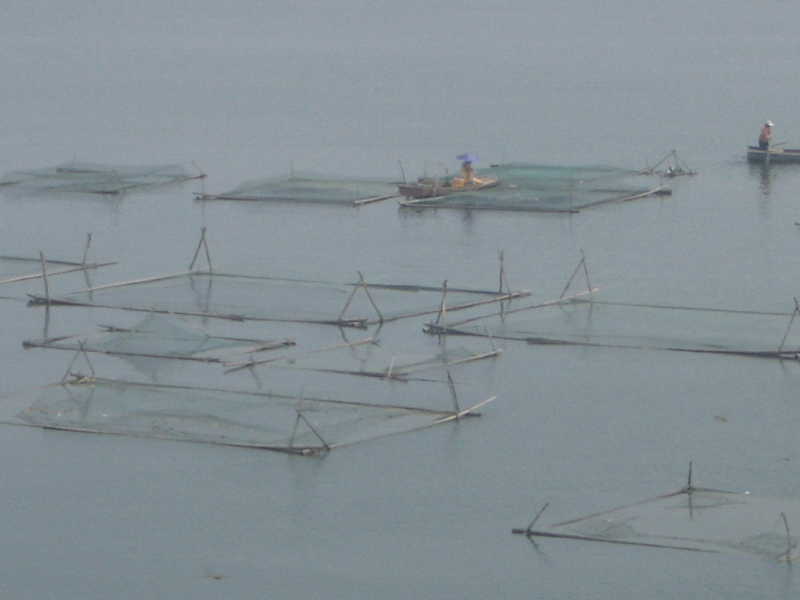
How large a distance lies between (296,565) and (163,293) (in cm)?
1089

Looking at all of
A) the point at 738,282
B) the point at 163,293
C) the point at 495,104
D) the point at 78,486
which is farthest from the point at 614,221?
the point at 495,104

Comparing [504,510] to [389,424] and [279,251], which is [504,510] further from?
[279,251]

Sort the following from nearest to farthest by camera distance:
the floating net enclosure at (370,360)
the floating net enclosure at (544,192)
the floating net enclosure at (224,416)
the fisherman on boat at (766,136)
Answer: the floating net enclosure at (224,416) → the floating net enclosure at (370,360) → the floating net enclosure at (544,192) → the fisherman on boat at (766,136)

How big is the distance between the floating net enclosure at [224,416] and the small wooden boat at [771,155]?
28.3 meters

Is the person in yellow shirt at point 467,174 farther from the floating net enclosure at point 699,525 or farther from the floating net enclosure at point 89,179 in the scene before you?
the floating net enclosure at point 699,525

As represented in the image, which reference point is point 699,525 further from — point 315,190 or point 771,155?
point 771,155

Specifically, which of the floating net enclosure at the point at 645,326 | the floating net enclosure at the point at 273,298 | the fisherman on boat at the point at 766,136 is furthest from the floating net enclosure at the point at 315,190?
the floating net enclosure at the point at 645,326

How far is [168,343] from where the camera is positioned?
22.0m

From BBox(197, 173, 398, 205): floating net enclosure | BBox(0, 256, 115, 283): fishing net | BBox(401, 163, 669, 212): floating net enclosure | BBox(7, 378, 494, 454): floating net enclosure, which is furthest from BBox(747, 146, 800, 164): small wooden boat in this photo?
BBox(7, 378, 494, 454): floating net enclosure

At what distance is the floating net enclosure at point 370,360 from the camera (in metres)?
21.3

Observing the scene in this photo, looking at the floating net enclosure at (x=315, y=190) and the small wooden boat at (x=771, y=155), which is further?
the small wooden boat at (x=771, y=155)

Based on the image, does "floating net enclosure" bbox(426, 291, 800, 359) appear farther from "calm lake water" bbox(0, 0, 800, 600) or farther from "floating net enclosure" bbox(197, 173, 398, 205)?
"floating net enclosure" bbox(197, 173, 398, 205)

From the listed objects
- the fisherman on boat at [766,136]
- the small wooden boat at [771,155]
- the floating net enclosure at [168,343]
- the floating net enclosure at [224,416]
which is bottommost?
the floating net enclosure at [224,416]

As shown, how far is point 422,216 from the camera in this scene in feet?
124
